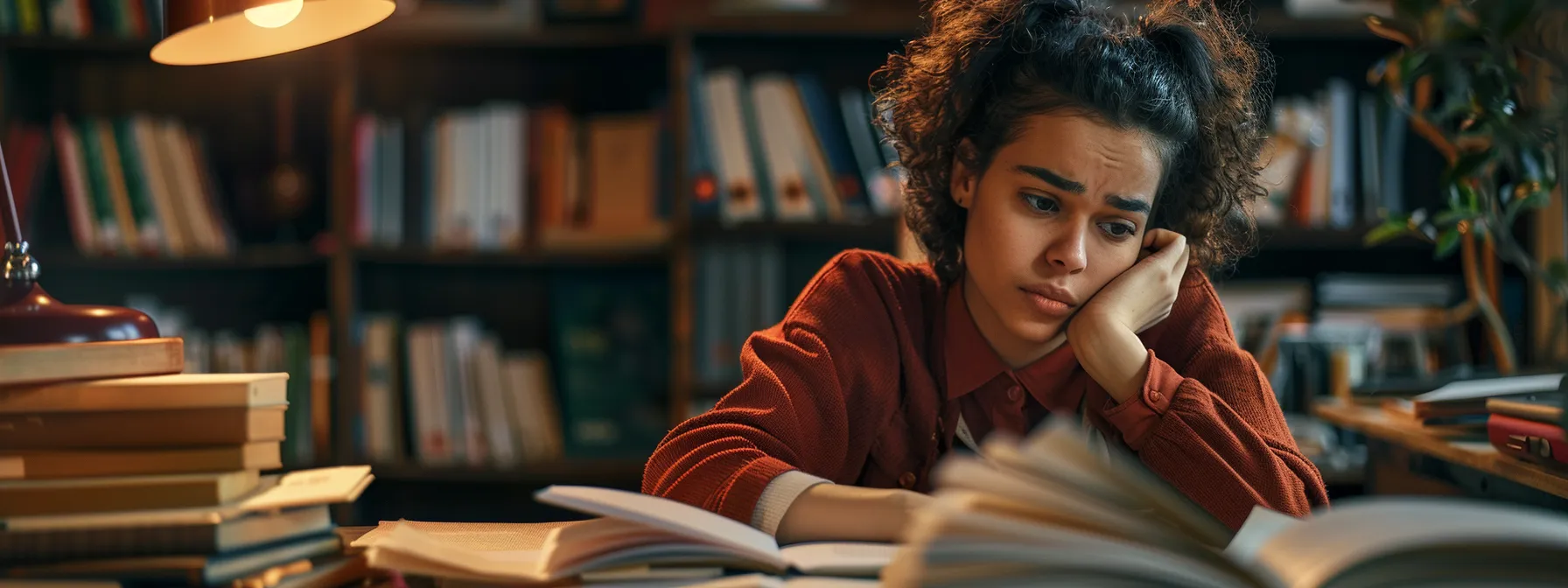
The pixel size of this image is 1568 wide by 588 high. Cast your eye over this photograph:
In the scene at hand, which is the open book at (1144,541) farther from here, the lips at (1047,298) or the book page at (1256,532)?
the lips at (1047,298)

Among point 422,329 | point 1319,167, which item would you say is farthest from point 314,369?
point 1319,167

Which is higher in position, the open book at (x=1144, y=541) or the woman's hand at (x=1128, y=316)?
the woman's hand at (x=1128, y=316)

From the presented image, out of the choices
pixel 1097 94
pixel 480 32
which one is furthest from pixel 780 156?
pixel 1097 94

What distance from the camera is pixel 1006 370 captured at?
1230mm

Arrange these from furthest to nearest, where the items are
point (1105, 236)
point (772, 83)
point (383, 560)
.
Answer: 1. point (772, 83)
2. point (1105, 236)
3. point (383, 560)

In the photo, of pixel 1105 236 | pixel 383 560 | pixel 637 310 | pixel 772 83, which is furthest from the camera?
pixel 637 310

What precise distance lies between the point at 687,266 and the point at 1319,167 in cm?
136

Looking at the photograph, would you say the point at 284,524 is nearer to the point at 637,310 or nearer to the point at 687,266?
the point at 687,266

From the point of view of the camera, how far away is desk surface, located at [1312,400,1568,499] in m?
1.11

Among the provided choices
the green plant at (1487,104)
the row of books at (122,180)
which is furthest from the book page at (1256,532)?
the row of books at (122,180)

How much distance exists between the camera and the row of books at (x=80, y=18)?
2592mm

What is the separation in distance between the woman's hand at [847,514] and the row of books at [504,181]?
1.74 meters

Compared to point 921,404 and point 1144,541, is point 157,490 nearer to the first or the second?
point 1144,541

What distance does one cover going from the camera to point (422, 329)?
104 inches
